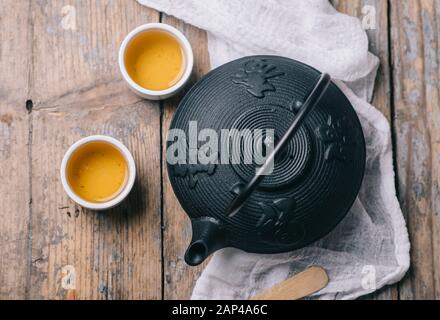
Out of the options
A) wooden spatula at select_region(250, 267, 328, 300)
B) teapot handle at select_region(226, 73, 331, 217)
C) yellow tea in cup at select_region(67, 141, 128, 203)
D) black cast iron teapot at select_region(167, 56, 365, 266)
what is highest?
teapot handle at select_region(226, 73, 331, 217)

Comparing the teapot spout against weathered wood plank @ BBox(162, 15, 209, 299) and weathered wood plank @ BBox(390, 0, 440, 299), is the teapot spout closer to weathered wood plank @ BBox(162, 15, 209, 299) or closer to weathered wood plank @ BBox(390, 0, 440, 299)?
weathered wood plank @ BBox(162, 15, 209, 299)

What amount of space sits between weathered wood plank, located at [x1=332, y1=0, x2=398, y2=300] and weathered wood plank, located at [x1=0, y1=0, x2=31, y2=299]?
0.56m

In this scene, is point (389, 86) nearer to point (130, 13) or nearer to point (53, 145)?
point (130, 13)

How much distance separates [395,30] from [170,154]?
18.6 inches

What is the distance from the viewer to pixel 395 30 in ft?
3.71

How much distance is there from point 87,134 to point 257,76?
1.06 ft

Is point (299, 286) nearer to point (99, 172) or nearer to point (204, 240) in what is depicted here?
point (204, 240)

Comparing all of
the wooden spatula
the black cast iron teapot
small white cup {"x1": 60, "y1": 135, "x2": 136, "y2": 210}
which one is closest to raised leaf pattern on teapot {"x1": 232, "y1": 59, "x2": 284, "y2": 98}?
the black cast iron teapot

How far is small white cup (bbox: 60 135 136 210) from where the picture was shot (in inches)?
38.9

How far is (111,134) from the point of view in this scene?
3.57 ft

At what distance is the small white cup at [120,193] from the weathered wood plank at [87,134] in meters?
0.07

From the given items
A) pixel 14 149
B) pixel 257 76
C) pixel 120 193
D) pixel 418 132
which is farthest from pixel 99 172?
pixel 418 132
